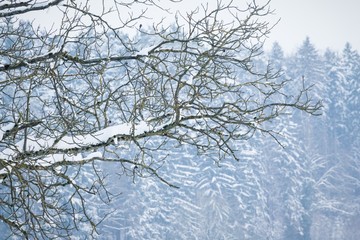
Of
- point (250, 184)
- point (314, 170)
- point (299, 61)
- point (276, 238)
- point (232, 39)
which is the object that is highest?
point (299, 61)

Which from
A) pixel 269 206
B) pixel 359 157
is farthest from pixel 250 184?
pixel 359 157

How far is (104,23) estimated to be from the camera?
5.54 metres

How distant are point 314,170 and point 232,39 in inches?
2466

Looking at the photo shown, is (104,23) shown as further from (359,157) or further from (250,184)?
(359,157)

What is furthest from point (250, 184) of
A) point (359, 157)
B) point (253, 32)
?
point (253, 32)

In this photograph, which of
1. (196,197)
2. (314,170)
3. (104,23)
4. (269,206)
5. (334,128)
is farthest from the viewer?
(334,128)

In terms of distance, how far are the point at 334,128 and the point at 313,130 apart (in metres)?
2.19

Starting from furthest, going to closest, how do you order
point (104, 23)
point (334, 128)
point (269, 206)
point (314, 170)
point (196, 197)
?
point (334, 128) → point (314, 170) → point (269, 206) → point (196, 197) → point (104, 23)

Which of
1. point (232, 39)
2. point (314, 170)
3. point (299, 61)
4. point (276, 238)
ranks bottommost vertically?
point (232, 39)

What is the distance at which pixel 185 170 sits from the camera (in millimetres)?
56062

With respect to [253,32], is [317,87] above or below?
above

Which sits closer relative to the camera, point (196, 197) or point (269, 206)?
point (196, 197)

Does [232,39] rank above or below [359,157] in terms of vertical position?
below

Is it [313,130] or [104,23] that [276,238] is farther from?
[104,23]
